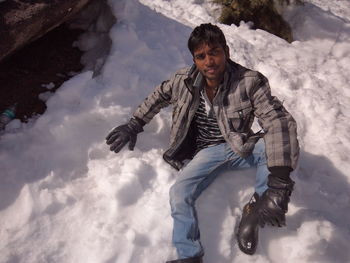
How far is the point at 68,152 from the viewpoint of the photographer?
123 inches

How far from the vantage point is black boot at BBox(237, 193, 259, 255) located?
→ 2.64 metres

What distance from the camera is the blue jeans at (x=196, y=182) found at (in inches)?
99.5

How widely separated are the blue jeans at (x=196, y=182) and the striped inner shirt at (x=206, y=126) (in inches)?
2.9

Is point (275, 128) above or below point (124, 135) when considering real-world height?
above

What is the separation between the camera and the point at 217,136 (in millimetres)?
2971

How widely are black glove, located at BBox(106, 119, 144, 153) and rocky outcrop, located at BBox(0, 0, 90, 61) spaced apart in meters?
1.19

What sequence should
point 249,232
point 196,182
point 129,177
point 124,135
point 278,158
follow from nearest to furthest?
point 278,158, point 249,232, point 196,182, point 129,177, point 124,135

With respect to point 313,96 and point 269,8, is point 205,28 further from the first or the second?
point 269,8

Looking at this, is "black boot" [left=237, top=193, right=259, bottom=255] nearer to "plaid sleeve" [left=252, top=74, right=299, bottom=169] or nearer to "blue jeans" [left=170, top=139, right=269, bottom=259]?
"blue jeans" [left=170, top=139, right=269, bottom=259]

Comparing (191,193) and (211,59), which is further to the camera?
(191,193)

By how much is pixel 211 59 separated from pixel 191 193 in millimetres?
1050

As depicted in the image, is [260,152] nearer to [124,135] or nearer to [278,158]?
[278,158]

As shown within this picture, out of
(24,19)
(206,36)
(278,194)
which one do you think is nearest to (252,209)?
(278,194)

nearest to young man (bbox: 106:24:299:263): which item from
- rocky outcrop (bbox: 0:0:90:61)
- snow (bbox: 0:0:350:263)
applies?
snow (bbox: 0:0:350:263)
